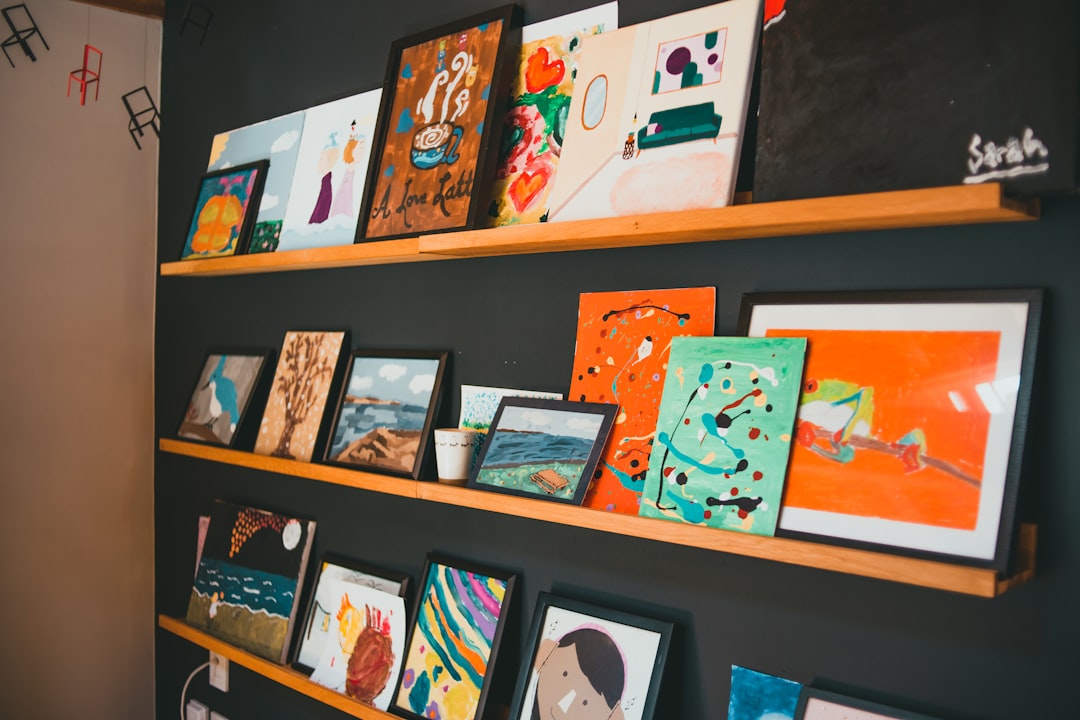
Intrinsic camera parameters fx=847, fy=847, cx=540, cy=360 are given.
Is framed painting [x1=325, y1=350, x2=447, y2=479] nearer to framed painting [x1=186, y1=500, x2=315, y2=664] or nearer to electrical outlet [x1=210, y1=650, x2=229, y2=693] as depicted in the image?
framed painting [x1=186, y1=500, x2=315, y2=664]

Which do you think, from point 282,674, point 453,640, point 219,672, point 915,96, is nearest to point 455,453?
point 453,640

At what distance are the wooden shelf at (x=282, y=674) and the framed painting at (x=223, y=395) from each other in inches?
20.7

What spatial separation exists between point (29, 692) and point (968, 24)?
9.41 feet

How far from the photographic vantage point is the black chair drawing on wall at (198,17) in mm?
2594

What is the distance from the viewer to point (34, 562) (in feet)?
8.20

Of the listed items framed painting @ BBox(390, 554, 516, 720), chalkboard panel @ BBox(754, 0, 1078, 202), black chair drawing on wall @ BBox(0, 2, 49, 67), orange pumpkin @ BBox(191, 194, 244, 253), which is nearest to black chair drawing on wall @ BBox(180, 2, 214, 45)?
black chair drawing on wall @ BBox(0, 2, 49, 67)

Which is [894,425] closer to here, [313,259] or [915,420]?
[915,420]

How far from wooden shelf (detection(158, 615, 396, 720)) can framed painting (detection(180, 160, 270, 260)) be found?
41.1 inches

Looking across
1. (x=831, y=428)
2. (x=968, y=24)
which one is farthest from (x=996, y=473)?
(x=968, y=24)

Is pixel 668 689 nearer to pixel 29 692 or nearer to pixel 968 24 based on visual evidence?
pixel 968 24

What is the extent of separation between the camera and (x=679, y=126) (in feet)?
4.73

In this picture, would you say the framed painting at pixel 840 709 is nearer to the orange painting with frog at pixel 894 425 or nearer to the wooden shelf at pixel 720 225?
the orange painting with frog at pixel 894 425

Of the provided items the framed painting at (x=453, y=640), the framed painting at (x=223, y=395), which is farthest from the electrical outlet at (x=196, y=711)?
the framed painting at (x=453, y=640)

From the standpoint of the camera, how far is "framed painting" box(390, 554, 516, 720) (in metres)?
1.72
